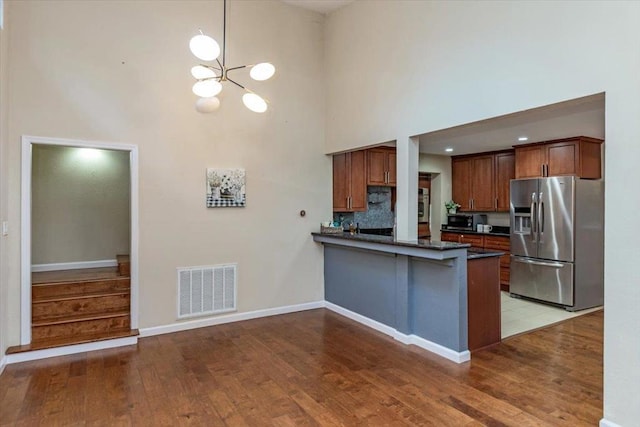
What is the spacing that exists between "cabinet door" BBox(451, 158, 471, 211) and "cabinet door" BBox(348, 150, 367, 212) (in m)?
2.69

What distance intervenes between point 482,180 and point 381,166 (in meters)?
2.32

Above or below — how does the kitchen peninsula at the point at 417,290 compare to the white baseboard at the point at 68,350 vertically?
above

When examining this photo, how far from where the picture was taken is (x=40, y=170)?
5.06 meters

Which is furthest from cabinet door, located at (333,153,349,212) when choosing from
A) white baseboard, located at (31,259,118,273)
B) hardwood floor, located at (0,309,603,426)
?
white baseboard, located at (31,259,118,273)

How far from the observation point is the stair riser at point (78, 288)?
159 inches

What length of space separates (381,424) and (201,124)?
3.60 m

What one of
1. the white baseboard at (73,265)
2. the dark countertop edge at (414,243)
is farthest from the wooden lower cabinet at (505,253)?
the white baseboard at (73,265)

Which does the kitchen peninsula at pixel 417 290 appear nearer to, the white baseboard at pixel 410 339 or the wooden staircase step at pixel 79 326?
the white baseboard at pixel 410 339

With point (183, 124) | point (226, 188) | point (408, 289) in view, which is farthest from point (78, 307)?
point (408, 289)

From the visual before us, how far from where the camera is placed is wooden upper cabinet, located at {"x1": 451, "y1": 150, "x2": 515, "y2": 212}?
22.4 ft

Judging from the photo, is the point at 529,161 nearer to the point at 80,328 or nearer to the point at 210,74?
the point at 210,74

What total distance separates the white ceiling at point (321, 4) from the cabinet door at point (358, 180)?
199cm

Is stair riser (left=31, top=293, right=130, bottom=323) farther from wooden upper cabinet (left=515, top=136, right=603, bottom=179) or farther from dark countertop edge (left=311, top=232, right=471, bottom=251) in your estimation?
wooden upper cabinet (left=515, top=136, right=603, bottom=179)

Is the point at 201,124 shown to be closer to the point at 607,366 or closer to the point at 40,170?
the point at 40,170
